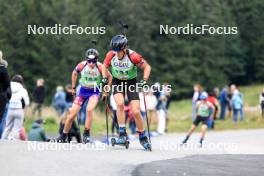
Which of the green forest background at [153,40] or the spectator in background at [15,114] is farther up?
the green forest background at [153,40]

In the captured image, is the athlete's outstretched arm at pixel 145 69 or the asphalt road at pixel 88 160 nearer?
the asphalt road at pixel 88 160

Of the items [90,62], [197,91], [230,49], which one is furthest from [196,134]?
[230,49]

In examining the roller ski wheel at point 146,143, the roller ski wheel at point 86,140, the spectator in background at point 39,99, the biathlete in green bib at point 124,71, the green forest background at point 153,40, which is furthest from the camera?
the green forest background at point 153,40

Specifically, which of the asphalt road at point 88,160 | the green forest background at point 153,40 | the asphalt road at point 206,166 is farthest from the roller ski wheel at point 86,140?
the green forest background at point 153,40

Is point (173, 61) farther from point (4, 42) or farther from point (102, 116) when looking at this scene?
point (102, 116)

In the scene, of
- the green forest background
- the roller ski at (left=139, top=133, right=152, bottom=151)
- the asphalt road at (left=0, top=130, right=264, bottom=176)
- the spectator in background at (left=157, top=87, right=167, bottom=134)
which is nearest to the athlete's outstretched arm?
the roller ski at (left=139, top=133, right=152, bottom=151)

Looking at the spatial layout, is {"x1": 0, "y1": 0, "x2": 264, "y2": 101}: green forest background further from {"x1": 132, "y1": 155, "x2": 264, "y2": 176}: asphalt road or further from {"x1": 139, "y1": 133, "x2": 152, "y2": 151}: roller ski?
{"x1": 132, "y1": 155, "x2": 264, "y2": 176}: asphalt road

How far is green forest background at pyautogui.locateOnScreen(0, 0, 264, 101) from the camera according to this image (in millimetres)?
73438

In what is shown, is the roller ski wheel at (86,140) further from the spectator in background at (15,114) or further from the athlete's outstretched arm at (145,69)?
the spectator in background at (15,114)

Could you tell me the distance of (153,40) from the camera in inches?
3238

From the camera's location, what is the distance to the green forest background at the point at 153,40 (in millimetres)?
73438

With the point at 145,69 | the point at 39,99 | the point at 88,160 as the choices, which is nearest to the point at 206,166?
the point at 88,160

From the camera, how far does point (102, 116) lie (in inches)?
1443

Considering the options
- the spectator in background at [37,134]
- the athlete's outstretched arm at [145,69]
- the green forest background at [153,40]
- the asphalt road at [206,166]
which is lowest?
the asphalt road at [206,166]
